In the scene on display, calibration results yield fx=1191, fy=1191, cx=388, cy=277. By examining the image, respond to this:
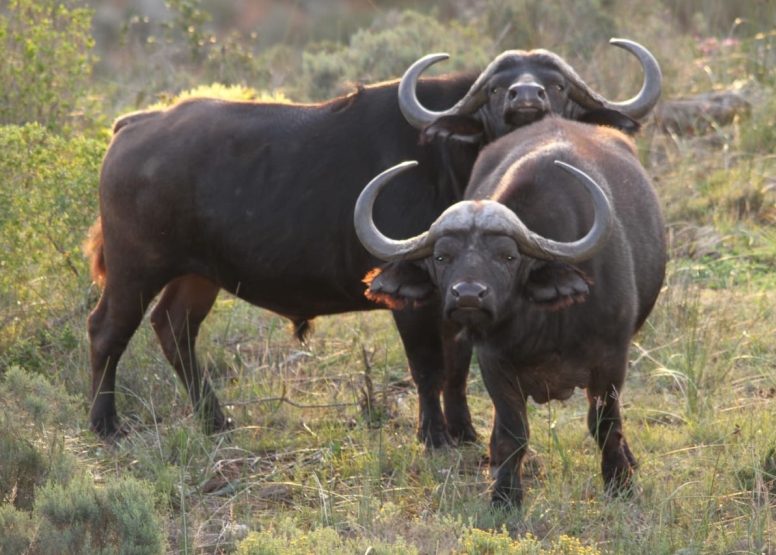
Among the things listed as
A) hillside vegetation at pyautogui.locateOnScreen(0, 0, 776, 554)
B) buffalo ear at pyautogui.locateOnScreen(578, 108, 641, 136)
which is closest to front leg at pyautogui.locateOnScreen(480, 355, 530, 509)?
hillside vegetation at pyautogui.locateOnScreen(0, 0, 776, 554)

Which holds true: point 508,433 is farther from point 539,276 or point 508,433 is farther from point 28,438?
point 28,438

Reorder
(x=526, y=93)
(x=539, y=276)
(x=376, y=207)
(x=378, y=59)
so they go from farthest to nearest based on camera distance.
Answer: (x=378, y=59), (x=376, y=207), (x=526, y=93), (x=539, y=276)

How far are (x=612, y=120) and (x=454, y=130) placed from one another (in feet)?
2.82

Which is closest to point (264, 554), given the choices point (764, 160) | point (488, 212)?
point (488, 212)

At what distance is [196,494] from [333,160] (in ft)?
6.43

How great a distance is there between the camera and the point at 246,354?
24.6 ft

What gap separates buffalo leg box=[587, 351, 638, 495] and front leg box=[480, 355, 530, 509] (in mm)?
324

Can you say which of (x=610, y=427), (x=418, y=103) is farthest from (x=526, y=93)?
(x=610, y=427)

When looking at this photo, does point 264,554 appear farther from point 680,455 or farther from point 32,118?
Answer: point 32,118

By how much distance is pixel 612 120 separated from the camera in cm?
630

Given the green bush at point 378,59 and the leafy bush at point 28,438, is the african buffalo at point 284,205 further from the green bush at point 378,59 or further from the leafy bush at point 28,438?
the green bush at point 378,59

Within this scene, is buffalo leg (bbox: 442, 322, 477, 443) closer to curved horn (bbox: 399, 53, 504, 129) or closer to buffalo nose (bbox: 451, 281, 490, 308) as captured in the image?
curved horn (bbox: 399, 53, 504, 129)

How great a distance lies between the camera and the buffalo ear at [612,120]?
6.25m

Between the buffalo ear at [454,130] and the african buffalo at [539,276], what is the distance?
511 mm
